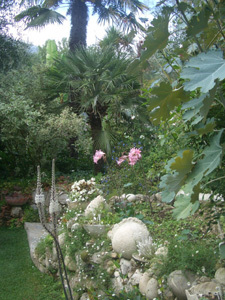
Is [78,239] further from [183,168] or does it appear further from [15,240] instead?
[183,168]

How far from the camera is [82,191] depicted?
568cm

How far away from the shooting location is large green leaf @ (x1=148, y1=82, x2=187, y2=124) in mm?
1524

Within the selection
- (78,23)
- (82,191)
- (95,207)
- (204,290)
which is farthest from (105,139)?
(204,290)

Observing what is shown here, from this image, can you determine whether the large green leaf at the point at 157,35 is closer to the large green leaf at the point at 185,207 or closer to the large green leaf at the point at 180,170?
the large green leaf at the point at 180,170

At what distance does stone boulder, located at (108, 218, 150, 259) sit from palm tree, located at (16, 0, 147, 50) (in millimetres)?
8134

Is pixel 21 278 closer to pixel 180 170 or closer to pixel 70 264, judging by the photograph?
pixel 70 264

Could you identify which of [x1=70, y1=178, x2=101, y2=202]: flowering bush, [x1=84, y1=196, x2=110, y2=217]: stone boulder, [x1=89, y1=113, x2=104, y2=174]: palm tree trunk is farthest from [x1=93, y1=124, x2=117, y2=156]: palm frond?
[x1=84, y1=196, x2=110, y2=217]: stone boulder

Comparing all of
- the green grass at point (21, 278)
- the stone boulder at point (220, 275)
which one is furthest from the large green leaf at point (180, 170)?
the green grass at point (21, 278)

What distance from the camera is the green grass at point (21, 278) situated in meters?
4.44

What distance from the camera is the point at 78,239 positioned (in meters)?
4.74

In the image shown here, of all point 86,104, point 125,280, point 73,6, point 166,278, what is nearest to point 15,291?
point 125,280

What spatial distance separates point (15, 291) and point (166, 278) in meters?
2.34

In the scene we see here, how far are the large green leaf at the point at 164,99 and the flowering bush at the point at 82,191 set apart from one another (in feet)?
13.6

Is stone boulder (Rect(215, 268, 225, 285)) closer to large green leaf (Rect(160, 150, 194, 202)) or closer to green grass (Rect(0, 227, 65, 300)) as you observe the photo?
large green leaf (Rect(160, 150, 194, 202))
